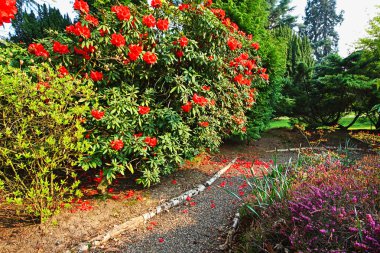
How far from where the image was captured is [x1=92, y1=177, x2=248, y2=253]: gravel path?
269 cm

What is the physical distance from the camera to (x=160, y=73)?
13.1 ft

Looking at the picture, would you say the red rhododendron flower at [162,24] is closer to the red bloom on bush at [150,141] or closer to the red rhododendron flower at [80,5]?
the red rhododendron flower at [80,5]

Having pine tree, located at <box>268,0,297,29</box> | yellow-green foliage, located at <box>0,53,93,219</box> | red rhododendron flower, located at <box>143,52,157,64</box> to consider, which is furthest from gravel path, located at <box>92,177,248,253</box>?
pine tree, located at <box>268,0,297,29</box>

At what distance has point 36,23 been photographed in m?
7.27

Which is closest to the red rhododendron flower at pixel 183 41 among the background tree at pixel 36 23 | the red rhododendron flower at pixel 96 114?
the red rhododendron flower at pixel 96 114

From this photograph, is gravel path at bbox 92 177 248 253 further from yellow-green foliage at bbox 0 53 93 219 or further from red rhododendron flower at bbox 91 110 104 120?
red rhododendron flower at bbox 91 110 104 120

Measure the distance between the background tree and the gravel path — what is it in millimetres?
6622

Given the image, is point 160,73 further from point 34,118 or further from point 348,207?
point 348,207

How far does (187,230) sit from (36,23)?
791cm

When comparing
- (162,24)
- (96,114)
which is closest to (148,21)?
(162,24)

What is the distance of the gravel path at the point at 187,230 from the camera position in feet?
8.83

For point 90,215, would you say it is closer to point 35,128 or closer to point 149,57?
point 35,128

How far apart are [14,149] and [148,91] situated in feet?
6.38

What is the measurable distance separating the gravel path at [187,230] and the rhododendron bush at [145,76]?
73 centimetres
